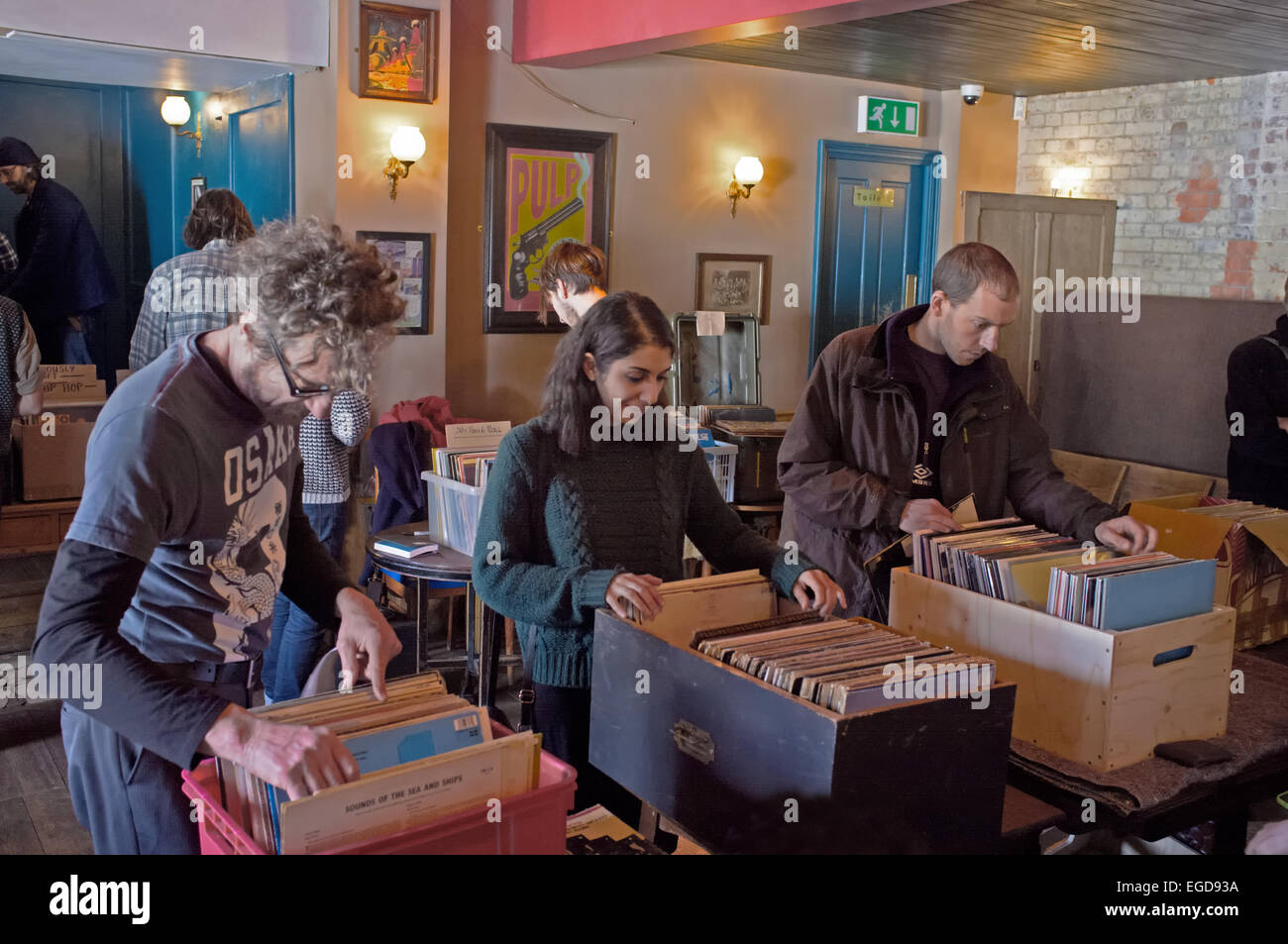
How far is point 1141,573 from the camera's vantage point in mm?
2064

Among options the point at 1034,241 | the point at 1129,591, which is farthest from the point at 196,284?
the point at 1034,241

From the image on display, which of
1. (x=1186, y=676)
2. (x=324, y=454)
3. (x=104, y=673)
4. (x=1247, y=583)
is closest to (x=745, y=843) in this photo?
(x=104, y=673)

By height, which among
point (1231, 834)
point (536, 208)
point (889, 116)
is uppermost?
point (889, 116)

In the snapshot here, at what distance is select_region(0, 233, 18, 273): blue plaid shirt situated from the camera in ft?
19.6

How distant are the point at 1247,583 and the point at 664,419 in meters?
1.96

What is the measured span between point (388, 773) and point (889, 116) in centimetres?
755

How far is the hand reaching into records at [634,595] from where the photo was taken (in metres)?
2.04

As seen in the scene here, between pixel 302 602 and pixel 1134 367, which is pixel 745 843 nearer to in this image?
pixel 302 602

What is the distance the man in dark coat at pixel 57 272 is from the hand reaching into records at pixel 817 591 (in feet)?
18.2

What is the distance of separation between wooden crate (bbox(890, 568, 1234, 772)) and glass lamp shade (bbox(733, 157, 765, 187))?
5.50 metres

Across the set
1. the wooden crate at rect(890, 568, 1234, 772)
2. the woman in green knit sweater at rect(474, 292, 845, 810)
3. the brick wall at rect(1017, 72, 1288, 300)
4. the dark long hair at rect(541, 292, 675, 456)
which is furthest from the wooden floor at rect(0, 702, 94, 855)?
the brick wall at rect(1017, 72, 1288, 300)

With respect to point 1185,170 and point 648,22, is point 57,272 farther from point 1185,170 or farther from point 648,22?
point 1185,170

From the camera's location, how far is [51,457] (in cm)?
561

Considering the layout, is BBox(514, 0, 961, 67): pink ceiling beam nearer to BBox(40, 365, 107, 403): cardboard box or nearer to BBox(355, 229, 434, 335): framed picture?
BBox(355, 229, 434, 335): framed picture
